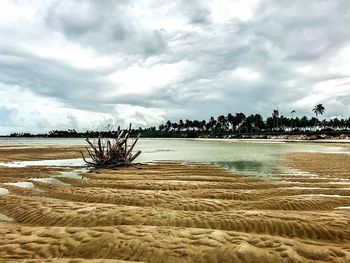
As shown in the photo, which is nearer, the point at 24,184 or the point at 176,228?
the point at 176,228

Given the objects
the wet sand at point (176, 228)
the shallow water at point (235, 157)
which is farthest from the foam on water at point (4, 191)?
the shallow water at point (235, 157)

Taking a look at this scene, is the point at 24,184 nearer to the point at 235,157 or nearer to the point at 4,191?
the point at 4,191

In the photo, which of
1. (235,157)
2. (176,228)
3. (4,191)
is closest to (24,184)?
(4,191)

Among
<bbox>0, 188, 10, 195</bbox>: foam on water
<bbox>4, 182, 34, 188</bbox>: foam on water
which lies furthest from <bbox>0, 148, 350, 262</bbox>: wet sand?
<bbox>4, 182, 34, 188</bbox>: foam on water

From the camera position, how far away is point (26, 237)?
6.99 meters

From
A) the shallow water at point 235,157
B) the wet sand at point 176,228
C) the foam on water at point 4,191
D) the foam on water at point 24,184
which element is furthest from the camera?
the shallow water at point 235,157

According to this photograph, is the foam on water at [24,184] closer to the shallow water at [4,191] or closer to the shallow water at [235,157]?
the shallow water at [4,191]

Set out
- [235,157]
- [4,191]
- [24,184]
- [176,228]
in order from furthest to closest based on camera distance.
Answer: [235,157] < [24,184] < [4,191] < [176,228]

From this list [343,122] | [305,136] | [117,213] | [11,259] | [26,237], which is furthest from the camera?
[343,122]

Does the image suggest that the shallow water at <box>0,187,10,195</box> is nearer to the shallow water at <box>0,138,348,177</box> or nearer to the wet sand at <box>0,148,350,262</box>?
the wet sand at <box>0,148,350,262</box>

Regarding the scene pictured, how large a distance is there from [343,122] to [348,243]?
189921 mm

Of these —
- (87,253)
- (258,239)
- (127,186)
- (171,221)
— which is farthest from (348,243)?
(127,186)

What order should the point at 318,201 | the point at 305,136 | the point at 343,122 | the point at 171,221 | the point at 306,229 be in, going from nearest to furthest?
the point at 306,229
the point at 171,221
the point at 318,201
the point at 305,136
the point at 343,122

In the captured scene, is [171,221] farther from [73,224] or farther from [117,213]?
[73,224]
